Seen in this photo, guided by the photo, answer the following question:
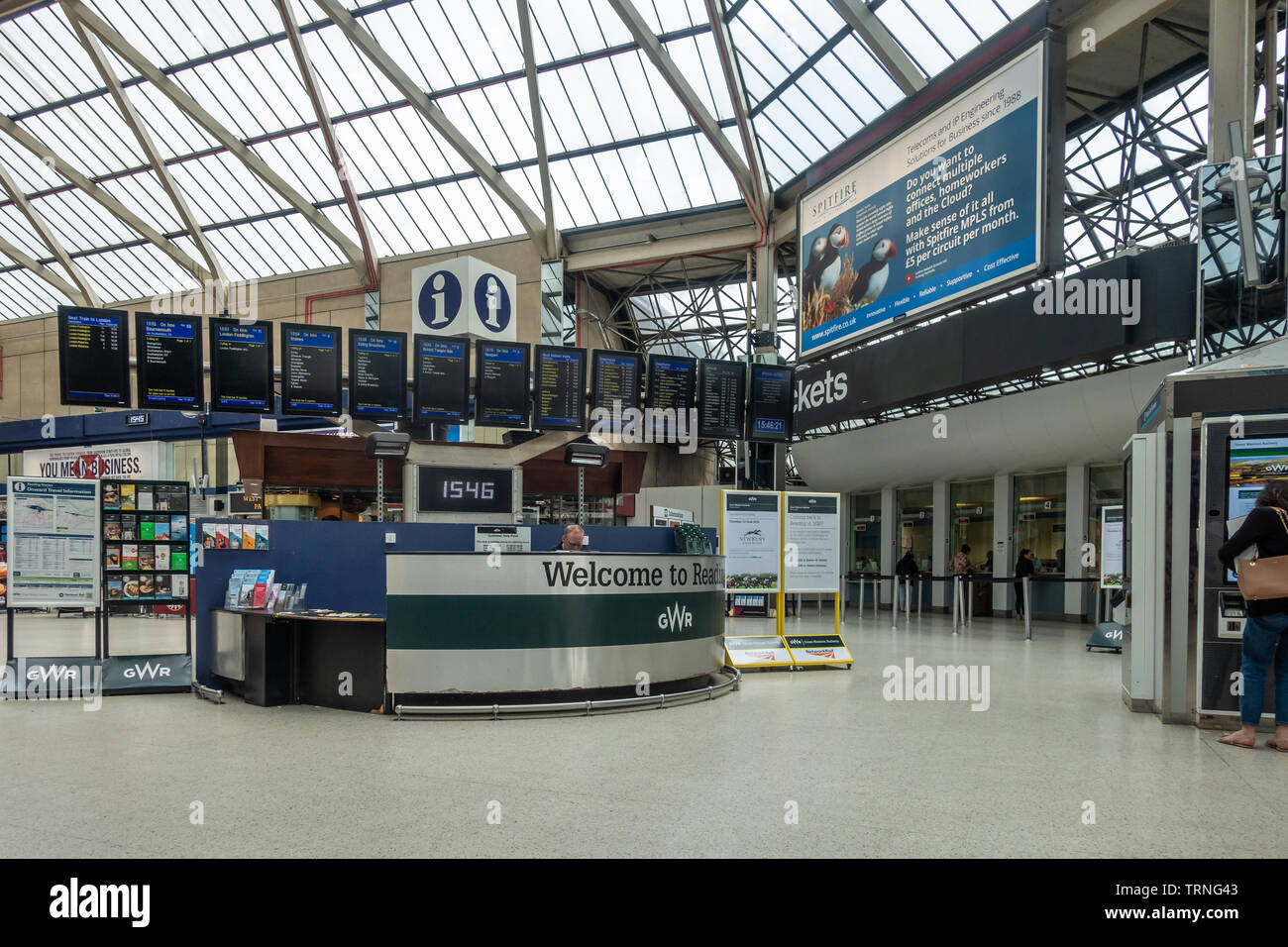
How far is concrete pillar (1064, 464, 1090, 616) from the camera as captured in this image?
16969 mm

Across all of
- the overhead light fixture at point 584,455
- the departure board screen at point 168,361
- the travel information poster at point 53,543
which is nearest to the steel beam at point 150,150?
the departure board screen at point 168,361

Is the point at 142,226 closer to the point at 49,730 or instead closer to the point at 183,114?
the point at 183,114

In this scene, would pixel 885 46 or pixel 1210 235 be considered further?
pixel 885 46

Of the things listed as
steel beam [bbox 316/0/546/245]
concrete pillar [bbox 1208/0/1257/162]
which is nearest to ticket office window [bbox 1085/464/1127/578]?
concrete pillar [bbox 1208/0/1257/162]

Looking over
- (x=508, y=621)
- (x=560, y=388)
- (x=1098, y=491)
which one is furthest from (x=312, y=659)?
(x=1098, y=491)

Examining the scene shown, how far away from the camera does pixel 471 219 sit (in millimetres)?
23859

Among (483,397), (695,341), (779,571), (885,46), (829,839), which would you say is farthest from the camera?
(695,341)

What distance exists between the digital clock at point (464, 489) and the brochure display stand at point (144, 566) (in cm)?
337

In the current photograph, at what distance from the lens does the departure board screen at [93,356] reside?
1047 cm

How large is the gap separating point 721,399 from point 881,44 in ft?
19.7

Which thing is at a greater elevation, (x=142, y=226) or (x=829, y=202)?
(x=142, y=226)

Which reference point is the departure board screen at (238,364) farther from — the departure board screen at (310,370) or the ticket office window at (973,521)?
the ticket office window at (973,521)

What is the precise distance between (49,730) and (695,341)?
24769 millimetres
